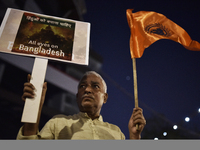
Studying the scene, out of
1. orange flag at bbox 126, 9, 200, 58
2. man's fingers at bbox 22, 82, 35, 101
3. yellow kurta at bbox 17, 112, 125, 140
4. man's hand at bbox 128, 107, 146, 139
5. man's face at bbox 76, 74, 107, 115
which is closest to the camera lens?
man's fingers at bbox 22, 82, 35, 101

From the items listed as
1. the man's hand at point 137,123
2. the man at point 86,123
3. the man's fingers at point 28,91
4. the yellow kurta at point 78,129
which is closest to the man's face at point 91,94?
the man at point 86,123

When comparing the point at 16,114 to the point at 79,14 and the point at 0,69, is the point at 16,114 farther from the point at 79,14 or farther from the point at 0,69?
the point at 79,14

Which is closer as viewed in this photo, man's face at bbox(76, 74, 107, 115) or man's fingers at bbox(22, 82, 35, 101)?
man's fingers at bbox(22, 82, 35, 101)

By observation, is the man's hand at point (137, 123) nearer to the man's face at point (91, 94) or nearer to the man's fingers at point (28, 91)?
the man's face at point (91, 94)

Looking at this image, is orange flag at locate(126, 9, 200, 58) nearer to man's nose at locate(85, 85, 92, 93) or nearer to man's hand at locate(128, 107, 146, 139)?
man's nose at locate(85, 85, 92, 93)

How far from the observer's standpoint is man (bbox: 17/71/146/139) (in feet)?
Answer: 6.07

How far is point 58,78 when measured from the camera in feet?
18.5

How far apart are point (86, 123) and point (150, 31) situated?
6.20 feet

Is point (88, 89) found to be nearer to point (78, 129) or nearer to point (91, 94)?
point (91, 94)

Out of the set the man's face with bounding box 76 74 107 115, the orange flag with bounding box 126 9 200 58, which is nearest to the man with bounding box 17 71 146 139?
the man's face with bounding box 76 74 107 115

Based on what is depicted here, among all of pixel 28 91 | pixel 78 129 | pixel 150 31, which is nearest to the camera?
pixel 28 91

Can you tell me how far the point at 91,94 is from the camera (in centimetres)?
248

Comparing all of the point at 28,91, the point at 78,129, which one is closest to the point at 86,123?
the point at 78,129

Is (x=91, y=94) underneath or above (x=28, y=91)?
above
